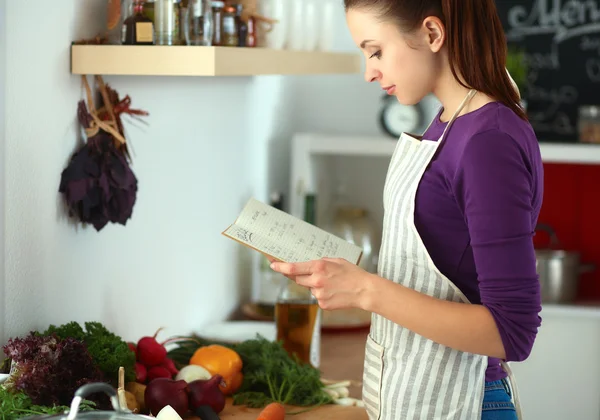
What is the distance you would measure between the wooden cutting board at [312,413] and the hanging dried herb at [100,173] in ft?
1.32

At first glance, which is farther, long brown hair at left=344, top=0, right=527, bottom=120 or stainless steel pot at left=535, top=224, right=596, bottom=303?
stainless steel pot at left=535, top=224, right=596, bottom=303

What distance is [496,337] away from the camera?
1199 mm

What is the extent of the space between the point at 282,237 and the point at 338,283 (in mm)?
205

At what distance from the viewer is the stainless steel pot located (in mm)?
2996

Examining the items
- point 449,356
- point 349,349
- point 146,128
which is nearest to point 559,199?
point 349,349

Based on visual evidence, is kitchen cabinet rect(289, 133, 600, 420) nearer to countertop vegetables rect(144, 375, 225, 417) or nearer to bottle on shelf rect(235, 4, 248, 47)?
bottle on shelf rect(235, 4, 248, 47)

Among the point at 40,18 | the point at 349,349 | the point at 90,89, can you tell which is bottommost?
the point at 349,349

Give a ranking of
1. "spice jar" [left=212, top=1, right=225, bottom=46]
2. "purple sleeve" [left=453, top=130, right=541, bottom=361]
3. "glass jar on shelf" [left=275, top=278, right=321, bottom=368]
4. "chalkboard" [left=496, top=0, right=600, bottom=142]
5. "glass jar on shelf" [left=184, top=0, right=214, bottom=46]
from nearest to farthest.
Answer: "purple sleeve" [left=453, top=130, right=541, bottom=361], "glass jar on shelf" [left=184, top=0, right=214, bottom=46], "spice jar" [left=212, top=1, right=225, bottom=46], "glass jar on shelf" [left=275, top=278, right=321, bottom=368], "chalkboard" [left=496, top=0, right=600, bottom=142]

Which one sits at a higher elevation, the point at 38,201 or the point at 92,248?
the point at 38,201

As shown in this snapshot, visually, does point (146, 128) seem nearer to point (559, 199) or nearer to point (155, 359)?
point (155, 359)

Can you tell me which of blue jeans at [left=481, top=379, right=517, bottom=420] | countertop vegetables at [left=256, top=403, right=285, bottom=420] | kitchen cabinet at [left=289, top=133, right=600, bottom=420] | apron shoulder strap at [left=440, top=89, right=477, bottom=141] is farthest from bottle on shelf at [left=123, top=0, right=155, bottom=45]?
kitchen cabinet at [left=289, top=133, right=600, bottom=420]

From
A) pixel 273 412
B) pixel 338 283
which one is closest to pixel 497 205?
pixel 338 283

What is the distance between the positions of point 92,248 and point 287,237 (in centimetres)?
43

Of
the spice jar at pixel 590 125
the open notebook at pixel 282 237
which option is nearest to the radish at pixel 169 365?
the open notebook at pixel 282 237
